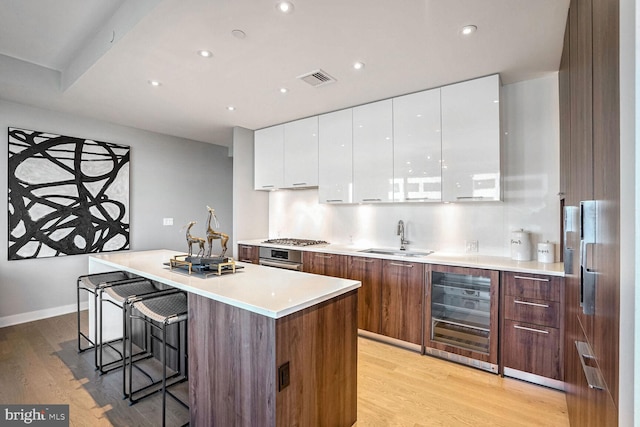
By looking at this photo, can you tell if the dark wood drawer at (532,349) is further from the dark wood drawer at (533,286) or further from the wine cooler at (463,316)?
the dark wood drawer at (533,286)

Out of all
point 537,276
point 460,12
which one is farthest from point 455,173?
point 460,12

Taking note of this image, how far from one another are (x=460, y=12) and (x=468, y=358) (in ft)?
8.57

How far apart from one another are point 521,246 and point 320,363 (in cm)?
211

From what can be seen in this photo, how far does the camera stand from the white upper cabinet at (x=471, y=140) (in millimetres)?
2635

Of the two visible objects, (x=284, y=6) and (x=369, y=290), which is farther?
(x=369, y=290)

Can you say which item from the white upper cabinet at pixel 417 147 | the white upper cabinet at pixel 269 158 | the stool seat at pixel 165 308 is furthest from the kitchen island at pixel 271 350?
the white upper cabinet at pixel 269 158

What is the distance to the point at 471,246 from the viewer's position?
3.04m

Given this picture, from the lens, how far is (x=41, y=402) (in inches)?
81.9

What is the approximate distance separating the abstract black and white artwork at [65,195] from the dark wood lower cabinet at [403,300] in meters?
3.76

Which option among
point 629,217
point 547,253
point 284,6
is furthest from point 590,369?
point 284,6

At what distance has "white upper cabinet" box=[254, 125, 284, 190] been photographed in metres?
4.19

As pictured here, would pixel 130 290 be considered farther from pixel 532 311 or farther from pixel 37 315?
pixel 532 311

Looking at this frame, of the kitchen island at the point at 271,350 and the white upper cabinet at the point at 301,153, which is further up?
the white upper cabinet at the point at 301,153

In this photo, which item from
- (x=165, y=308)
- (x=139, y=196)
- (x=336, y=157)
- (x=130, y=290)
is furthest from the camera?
(x=139, y=196)
